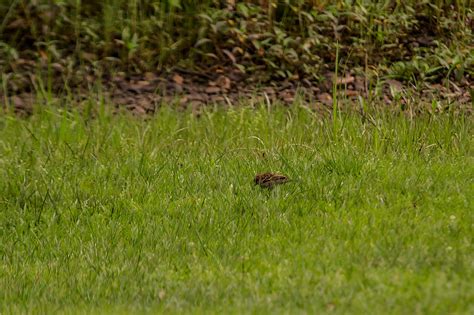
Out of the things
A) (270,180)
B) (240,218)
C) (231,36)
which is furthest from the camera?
(231,36)

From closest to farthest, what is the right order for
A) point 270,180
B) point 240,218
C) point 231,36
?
point 240,218 → point 270,180 → point 231,36

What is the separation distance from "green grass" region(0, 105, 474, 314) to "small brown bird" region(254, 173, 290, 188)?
0.21 ft

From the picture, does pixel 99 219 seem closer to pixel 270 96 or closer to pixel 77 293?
pixel 77 293

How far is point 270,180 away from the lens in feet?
18.5

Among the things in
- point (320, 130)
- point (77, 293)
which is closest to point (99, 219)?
point (77, 293)

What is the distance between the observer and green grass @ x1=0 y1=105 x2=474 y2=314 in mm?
4195

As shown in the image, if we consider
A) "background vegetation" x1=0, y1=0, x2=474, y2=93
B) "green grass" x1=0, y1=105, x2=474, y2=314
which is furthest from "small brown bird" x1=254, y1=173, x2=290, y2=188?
"background vegetation" x1=0, y1=0, x2=474, y2=93

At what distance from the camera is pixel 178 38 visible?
31.3ft

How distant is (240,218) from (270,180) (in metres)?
0.49

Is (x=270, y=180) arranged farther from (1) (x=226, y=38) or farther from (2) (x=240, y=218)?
(1) (x=226, y=38)

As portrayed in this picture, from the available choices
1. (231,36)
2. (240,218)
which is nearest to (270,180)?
(240,218)

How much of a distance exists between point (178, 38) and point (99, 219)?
171 inches

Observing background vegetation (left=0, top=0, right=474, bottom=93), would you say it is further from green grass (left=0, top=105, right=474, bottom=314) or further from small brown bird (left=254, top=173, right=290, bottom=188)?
Result: small brown bird (left=254, top=173, right=290, bottom=188)

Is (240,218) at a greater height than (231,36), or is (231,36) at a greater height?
(240,218)
